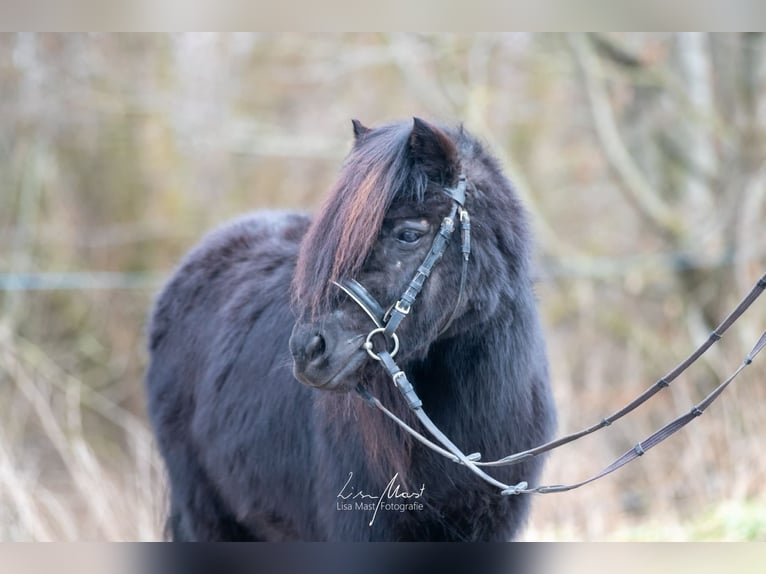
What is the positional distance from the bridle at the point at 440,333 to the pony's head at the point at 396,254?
0.08 feet

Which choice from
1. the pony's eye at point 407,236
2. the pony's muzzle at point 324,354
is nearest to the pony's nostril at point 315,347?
the pony's muzzle at point 324,354

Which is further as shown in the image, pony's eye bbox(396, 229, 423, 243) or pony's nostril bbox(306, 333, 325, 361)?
pony's eye bbox(396, 229, 423, 243)

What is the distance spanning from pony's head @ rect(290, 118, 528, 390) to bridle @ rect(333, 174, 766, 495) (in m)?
0.03

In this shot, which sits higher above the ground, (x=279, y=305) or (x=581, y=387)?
(x=279, y=305)

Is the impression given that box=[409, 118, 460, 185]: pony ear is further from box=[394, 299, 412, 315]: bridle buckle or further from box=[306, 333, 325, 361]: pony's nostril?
box=[306, 333, 325, 361]: pony's nostril

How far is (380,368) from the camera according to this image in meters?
2.55

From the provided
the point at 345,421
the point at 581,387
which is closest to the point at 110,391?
the point at 581,387

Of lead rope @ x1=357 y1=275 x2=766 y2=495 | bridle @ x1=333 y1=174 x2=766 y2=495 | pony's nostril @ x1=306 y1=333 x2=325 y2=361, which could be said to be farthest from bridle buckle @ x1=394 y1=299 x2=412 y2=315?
pony's nostril @ x1=306 y1=333 x2=325 y2=361

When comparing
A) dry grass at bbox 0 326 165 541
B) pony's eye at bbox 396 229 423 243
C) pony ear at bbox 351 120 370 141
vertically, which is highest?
pony ear at bbox 351 120 370 141

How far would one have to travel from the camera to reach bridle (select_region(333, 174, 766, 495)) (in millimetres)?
2438

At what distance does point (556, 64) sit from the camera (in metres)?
7.35

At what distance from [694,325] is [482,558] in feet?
15.4

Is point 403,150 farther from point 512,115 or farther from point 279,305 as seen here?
point 512,115

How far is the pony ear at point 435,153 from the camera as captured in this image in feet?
8.34
